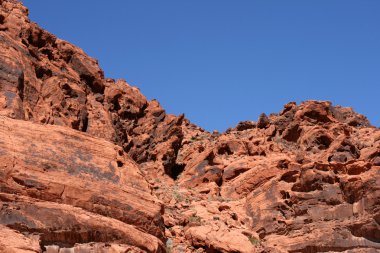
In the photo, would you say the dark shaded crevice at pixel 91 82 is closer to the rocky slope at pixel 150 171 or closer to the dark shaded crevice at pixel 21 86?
the rocky slope at pixel 150 171

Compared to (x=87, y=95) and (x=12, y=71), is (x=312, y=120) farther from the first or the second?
(x=12, y=71)

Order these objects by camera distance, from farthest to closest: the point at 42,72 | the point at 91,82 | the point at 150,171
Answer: the point at 150,171
the point at 91,82
the point at 42,72

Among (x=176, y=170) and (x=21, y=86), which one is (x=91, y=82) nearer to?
(x=176, y=170)

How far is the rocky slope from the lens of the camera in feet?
67.8

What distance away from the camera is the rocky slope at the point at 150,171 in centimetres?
2067

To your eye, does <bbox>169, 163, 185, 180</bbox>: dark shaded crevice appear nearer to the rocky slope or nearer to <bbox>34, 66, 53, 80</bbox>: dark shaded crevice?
the rocky slope

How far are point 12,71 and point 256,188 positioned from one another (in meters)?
16.8

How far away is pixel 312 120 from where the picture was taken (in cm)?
5166

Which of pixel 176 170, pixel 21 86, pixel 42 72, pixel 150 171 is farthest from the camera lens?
pixel 176 170

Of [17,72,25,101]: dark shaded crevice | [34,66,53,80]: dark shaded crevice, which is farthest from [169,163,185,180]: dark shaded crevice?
[17,72,25,101]: dark shaded crevice

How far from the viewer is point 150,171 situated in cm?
4353

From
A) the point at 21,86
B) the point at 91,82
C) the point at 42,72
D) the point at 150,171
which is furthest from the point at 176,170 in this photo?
the point at 21,86

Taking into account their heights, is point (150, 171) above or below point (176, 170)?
below

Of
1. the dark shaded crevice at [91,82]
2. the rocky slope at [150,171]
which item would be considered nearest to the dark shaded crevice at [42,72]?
the rocky slope at [150,171]
